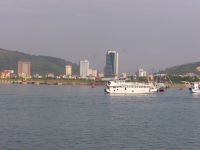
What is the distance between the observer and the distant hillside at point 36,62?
172800mm

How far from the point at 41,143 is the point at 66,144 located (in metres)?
0.72

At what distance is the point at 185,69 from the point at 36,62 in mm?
59192

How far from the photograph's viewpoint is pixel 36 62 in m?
182

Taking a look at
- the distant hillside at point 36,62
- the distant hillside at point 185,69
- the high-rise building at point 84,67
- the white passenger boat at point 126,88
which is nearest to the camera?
the white passenger boat at point 126,88

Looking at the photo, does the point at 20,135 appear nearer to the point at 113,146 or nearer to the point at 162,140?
the point at 113,146


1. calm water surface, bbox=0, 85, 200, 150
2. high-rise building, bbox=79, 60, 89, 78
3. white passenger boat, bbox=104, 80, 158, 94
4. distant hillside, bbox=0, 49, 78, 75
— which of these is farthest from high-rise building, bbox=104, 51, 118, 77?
calm water surface, bbox=0, 85, 200, 150

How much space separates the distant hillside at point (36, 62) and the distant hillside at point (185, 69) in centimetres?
4233

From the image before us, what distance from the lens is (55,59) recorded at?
646 feet

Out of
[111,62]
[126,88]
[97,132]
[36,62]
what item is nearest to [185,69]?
[111,62]

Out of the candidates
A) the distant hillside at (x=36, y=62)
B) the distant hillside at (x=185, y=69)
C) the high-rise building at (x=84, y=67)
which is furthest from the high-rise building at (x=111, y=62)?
the distant hillside at (x=36, y=62)

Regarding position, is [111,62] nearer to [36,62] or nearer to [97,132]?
[36,62]

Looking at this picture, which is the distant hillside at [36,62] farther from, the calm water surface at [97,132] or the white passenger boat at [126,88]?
the calm water surface at [97,132]

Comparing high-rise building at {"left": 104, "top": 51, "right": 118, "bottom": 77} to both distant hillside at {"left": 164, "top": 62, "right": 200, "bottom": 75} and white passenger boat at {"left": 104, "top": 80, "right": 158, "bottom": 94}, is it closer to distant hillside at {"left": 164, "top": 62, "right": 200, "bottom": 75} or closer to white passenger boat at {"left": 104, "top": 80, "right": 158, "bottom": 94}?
distant hillside at {"left": 164, "top": 62, "right": 200, "bottom": 75}

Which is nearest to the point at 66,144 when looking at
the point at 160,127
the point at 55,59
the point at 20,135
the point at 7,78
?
the point at 20,135
